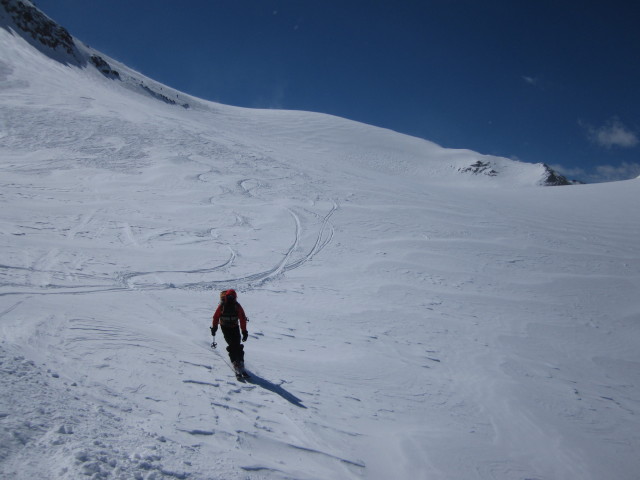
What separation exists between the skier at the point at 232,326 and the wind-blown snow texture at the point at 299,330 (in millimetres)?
251

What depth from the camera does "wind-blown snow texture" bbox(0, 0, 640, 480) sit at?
131 inches

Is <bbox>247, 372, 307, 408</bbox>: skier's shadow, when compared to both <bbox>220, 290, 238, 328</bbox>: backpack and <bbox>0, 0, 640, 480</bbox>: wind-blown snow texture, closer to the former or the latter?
<bbox>0, 0, 640, 480</bbox>: wind-blown snow texture

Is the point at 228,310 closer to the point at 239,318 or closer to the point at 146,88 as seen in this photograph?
the point at 239,318

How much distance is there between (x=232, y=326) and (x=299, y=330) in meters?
1.96

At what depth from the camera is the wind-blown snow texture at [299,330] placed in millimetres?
3330

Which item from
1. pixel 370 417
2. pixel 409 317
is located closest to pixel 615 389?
pixel 409 317

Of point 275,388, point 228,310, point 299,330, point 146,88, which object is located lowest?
point 275,388

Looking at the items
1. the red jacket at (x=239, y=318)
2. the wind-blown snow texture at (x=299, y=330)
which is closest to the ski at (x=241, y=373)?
the wind-blown snow texture at (x=299, y=330)

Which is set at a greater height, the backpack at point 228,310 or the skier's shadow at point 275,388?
the backpack at point 228,310

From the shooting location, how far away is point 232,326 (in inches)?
193

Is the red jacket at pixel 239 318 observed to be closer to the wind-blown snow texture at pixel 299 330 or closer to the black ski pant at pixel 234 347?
the black ski pant at pixel 234 347

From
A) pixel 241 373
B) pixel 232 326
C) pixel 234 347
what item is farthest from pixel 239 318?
pixel 241 373

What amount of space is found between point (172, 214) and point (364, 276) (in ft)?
23.2

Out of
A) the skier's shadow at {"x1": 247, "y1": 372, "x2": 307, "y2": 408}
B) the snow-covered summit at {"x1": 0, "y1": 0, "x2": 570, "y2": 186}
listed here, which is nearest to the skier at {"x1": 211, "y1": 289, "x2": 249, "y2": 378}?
the skier's shadow at {"x1": 247, "y1": 372, "x2": 307, "y2": 408}
